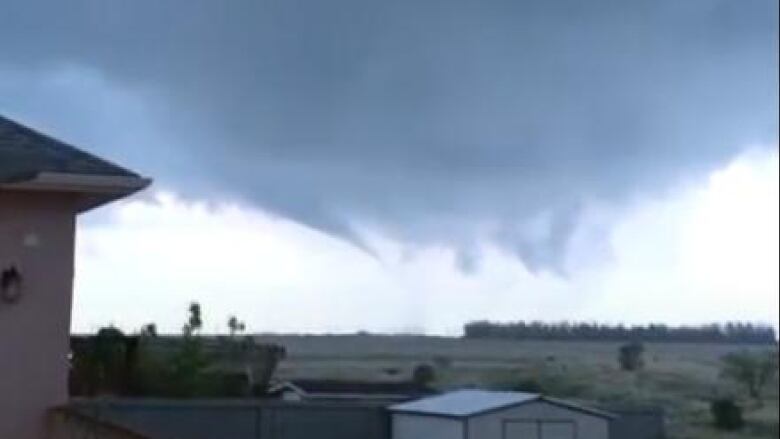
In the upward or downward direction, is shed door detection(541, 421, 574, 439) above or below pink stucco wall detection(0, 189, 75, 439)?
below

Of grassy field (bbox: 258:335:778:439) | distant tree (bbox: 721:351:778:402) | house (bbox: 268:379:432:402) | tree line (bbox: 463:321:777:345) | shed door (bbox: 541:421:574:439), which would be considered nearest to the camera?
shed door (bbox: 541:421:574:439)

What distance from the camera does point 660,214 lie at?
54.2 feet

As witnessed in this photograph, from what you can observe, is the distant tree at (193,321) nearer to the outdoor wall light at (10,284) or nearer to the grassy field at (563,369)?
the grassy field at (563,369)

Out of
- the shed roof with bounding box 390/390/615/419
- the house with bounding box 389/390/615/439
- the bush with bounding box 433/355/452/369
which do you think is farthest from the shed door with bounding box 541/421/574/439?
the bush with bounding box 433/355/452/369

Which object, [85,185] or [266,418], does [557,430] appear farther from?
[85,185]

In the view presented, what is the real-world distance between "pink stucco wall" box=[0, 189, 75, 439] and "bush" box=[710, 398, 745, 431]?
23219 mm

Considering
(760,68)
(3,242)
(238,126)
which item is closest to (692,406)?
(238,126)

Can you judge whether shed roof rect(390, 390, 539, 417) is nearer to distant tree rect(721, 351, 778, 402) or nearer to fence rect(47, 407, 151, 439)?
fence rect(47, 407, 151, 439)

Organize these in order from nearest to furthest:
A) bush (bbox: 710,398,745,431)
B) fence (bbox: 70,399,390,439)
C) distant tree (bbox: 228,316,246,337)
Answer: fence (bbox: 70,399,390,439)
distant tree (bbox: 228,316,246,337)
bush (bbox: 710,398,745,431)

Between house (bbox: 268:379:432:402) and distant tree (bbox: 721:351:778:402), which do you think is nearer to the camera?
house (bbox: 268:379:432:402)

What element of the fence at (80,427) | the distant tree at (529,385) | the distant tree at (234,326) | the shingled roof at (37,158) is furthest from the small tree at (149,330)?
the distant tree at (529,385)

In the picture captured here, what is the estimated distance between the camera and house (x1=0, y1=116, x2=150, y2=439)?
5961 millimetres

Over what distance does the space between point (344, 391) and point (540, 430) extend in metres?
6.76

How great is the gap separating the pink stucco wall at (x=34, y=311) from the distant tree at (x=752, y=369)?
114 ft
